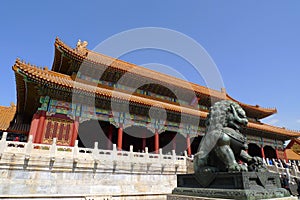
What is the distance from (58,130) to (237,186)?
10289 mm

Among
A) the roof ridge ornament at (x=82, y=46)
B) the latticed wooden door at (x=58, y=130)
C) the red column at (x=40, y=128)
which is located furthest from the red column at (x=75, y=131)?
the roof ridge ornament at (x=82, y=46)

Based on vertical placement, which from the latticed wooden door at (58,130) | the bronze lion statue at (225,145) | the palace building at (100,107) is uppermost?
the palace building at (100,107)

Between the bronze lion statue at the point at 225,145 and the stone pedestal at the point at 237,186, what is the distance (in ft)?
0.79

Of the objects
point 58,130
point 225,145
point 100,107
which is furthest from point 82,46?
point 225,145

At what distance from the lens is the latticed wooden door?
10.5 metres

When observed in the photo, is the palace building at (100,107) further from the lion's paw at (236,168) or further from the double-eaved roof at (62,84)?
the lion's paw at (236,168)

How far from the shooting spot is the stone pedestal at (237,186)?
303cm

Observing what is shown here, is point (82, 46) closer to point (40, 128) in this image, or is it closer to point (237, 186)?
point (40, 128)

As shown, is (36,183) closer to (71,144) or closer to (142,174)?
(71,144)

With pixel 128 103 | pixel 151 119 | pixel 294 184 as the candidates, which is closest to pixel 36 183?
pixel 128 103

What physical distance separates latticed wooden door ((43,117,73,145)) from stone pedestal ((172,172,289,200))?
28.8ft

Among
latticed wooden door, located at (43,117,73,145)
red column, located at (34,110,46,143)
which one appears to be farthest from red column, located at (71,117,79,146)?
red column, located at (34,110,46,143)

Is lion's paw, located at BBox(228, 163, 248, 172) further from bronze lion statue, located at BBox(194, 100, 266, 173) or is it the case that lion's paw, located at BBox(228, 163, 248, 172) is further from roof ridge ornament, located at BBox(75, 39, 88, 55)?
roof ridge ornament, located at BBox(75, 39, 88, 55)

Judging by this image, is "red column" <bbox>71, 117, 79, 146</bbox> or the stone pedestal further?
"red column" <bbox>71, 117, 79, 146</bbox>
